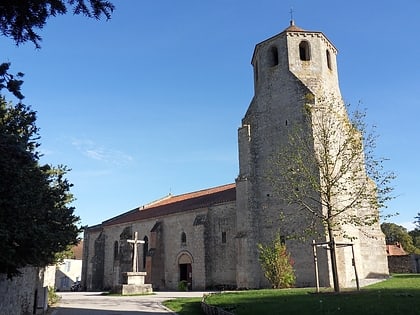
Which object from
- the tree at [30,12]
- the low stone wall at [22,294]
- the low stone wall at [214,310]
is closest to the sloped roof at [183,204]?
the low stone wall at [214,310]

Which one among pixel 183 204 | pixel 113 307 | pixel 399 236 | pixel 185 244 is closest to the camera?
pixel 113 307

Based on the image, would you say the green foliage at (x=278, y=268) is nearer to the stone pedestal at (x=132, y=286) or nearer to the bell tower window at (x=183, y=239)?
the stone pedestal at (x=132, y=286)

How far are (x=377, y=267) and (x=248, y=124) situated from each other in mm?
13711

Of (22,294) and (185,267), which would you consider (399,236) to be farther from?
(22,294)

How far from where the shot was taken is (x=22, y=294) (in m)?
12.1

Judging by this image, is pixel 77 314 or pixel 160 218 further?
pixel 160 218

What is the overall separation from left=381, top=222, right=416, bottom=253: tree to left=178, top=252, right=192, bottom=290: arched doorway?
141ft

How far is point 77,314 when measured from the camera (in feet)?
48.3

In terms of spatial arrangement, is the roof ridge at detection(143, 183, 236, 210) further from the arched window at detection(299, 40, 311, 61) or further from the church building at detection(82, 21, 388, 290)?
the arched window at detection(299, 40, 311, 61)

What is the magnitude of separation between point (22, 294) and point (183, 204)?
80.2 feet

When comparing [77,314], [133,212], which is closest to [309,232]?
[77,314]

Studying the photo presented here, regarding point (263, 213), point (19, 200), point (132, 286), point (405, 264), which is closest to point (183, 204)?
point (263, 213)

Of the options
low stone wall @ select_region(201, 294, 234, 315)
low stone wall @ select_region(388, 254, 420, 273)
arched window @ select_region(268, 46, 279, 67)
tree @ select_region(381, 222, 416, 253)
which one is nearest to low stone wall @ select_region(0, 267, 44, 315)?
low stone wall @ select_region(201, 294, 234, 315)

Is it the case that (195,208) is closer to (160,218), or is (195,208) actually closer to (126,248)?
(160,218)
